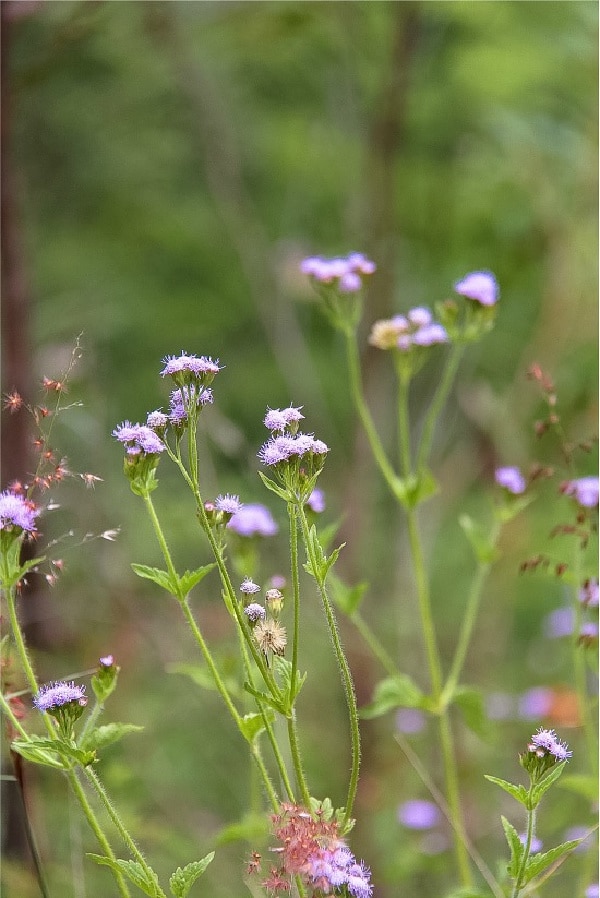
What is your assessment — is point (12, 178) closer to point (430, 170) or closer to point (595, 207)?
point (595, 207)

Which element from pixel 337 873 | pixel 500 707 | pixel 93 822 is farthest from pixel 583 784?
pixel 500 707

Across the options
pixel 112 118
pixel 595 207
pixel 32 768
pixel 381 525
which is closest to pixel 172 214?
pixel 112 118

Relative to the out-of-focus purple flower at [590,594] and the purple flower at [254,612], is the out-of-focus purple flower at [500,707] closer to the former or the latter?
the out-of-focus purple flower at [590,594]

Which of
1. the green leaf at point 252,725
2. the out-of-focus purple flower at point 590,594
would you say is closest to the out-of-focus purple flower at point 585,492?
the out-of-focus purple flower at point 590,594

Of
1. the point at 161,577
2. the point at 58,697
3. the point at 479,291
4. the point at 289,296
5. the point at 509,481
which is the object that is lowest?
the point at 58,697

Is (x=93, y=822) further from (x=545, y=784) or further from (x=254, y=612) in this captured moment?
(x=545, y=784)
